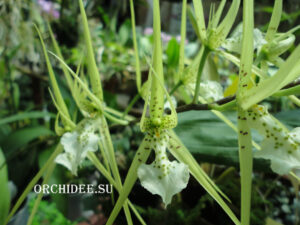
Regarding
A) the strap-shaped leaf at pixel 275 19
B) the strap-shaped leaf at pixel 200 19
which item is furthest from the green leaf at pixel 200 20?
the strap-shaped leaf at pixel 275 19

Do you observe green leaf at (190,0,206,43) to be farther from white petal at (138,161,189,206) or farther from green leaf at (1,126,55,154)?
green leaf at (1,126,55,154)

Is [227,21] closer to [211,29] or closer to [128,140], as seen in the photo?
[211,29]

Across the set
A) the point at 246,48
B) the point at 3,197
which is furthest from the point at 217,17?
the point at 3,197

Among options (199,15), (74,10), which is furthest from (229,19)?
(74,10)

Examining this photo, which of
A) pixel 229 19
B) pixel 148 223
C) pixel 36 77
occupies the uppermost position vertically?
pixel 229 19

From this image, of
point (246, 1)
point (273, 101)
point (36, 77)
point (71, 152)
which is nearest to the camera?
point (246, 1)

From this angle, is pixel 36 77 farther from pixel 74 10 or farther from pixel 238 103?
pixel 238 103

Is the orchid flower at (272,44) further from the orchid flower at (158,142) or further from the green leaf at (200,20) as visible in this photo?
the orchid flower at (158,142)
